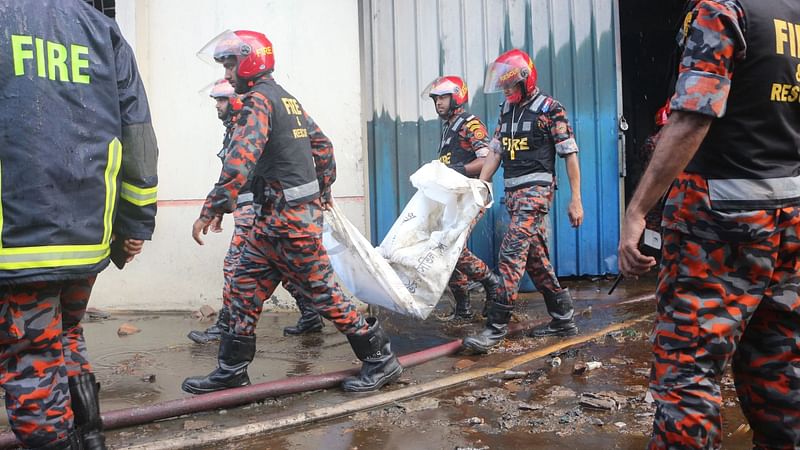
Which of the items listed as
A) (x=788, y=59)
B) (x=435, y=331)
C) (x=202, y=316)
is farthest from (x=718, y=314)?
(x=202, y=316)

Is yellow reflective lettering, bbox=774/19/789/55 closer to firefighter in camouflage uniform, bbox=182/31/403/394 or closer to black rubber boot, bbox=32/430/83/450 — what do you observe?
firefighter in camouflage uniform, bbox=182/31/403/394

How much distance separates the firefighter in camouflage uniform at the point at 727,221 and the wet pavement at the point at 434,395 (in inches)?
37.1

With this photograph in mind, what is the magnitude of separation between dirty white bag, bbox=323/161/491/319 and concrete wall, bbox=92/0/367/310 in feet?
3.98

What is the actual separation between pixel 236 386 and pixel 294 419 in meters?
0.63

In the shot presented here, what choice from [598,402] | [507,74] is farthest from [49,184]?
[507,74]

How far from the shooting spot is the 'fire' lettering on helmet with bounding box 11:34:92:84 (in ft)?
7.45

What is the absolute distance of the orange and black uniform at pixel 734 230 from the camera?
2.06m

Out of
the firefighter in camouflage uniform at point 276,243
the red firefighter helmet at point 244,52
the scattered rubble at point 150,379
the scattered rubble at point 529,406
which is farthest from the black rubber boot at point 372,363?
the red firefighter helmet at point 244,52

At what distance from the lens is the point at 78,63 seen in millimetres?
2396

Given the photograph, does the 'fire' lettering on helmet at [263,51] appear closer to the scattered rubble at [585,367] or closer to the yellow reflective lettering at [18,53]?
the yellow reflective lettering at [18,53]

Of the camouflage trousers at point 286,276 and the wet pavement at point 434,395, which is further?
the camouflage trousers at point 286,276

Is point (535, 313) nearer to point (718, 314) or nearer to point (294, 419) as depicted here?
point (294, 419)

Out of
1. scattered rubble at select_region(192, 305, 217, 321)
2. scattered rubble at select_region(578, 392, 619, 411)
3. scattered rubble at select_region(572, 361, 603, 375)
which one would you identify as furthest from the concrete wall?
scattered rubble at select_region(578, 392, 619, 411)

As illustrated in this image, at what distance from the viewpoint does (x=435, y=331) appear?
5.54 m
